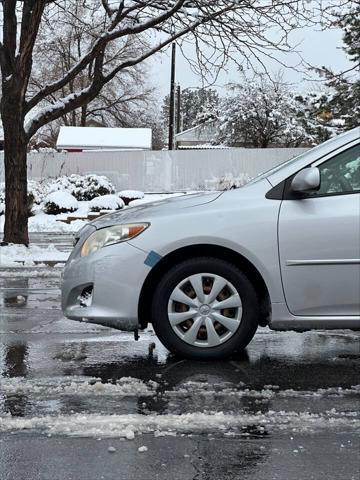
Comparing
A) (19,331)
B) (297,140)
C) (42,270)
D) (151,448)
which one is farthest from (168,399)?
(297,140)

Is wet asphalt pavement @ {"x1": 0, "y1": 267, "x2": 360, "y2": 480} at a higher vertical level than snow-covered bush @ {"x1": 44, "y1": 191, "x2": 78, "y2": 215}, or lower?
lower

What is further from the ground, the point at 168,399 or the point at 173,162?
the point at 173,162

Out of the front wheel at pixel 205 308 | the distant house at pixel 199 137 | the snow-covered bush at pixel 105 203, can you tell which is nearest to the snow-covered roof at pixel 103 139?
the distant house at pixel 199 137

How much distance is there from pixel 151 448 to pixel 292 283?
1849mm

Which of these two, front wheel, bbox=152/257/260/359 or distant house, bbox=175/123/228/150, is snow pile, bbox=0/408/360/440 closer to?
front wheel, bbox=152/257/260/359

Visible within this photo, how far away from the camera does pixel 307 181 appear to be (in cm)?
454

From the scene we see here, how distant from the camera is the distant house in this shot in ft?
154

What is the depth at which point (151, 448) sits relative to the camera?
3199mm

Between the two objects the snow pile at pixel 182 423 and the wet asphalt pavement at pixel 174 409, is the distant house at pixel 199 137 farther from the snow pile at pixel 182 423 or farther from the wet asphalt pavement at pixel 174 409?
the snow pile at pixel 182 423

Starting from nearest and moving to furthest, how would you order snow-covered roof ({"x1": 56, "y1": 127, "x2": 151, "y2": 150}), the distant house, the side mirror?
the side mirror
snow-covered roof ({"x1": 56, "y1": 127, "x2": 151, "y2": 150})
the distant house

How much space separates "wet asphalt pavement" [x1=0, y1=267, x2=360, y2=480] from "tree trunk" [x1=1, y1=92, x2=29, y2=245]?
23.8ft

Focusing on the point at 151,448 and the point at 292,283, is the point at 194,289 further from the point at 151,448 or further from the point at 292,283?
the point at 151,448

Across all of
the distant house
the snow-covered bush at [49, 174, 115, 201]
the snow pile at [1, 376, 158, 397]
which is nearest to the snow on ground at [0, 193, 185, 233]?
the snow-covered bush at [49, 174, 115, 201]

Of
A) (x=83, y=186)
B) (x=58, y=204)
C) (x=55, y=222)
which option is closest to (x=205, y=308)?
(x=55, y=222)
